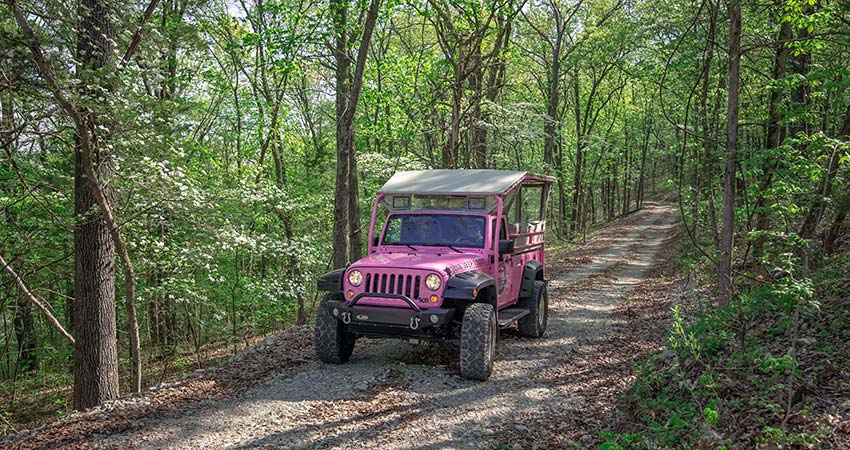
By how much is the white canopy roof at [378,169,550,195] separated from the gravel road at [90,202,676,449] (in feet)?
7.74

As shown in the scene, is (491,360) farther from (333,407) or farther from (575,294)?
(575,294)

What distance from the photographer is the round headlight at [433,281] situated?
6527 millimetres

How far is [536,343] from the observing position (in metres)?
8.72

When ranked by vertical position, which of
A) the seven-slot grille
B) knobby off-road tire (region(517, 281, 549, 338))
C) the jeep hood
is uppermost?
the jeep hood

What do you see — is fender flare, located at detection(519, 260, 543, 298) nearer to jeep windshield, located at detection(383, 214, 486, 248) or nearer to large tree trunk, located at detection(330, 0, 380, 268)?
jeep windshield, located at detection(383, 214, 486, 248)

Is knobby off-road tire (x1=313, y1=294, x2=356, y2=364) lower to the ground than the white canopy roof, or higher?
lower

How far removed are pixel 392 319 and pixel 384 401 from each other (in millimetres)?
958

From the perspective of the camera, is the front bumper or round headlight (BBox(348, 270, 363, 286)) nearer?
the front bumper

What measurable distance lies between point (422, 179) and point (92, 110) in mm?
4401

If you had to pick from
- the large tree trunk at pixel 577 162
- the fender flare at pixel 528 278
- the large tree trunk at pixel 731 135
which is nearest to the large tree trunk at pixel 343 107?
the fender flare at pixel 528 278

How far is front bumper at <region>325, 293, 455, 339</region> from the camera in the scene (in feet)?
20.9

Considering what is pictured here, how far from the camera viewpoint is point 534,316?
28.8 ft

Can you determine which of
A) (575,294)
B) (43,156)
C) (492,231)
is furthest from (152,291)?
(575,294)

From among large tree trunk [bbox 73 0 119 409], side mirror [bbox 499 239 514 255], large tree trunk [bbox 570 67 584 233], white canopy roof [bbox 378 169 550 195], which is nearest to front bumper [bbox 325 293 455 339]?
side mirror [bbox 499 239 514 255]
